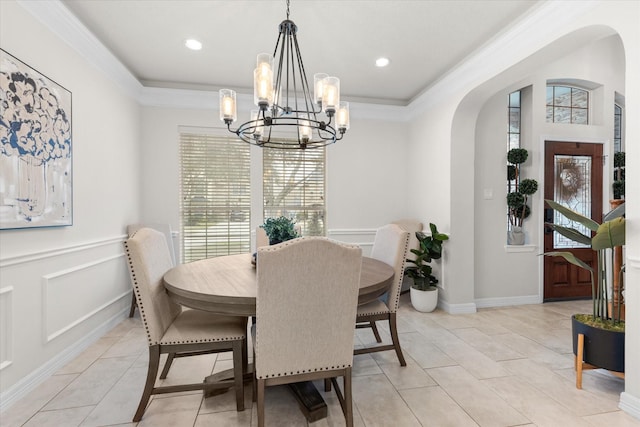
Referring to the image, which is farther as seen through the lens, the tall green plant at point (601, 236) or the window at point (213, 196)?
the window at point (213, 196)

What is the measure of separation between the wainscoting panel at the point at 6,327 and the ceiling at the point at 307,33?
2040 mm

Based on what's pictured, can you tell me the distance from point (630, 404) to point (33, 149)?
395cm

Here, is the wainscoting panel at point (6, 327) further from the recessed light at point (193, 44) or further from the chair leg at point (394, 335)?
the chair leg at point (394, 335)

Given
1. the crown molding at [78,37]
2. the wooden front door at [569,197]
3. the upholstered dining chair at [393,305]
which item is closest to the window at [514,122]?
the wooden front door at [569,197]

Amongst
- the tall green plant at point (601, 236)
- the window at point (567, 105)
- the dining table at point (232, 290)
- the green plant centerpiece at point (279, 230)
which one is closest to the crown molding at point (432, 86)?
the tall green plant at point (601, 236)

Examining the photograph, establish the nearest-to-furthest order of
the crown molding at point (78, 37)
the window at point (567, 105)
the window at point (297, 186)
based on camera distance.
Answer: the crown molding at point (78, 37)
the window at point (567, 105)
the window at point (297, 186)

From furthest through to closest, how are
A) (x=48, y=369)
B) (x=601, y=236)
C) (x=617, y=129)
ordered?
(x=617, y=129) < (x=48, y=369) < (x=601, y=236)

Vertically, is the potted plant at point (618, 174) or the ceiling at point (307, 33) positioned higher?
the ceiling at point (307, 33)

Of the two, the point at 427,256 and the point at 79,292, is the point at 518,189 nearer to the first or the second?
the point at 427,256

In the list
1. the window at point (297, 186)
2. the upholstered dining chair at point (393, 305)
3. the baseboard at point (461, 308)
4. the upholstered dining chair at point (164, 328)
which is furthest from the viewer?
the window at point (297, 186)

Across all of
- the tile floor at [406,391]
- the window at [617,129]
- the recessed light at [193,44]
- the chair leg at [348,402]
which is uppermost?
the recessed light at [193,44]

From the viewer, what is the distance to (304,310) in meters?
1.42

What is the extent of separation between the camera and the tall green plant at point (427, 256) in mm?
3518

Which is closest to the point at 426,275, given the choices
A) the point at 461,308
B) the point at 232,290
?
the point at 461,308
